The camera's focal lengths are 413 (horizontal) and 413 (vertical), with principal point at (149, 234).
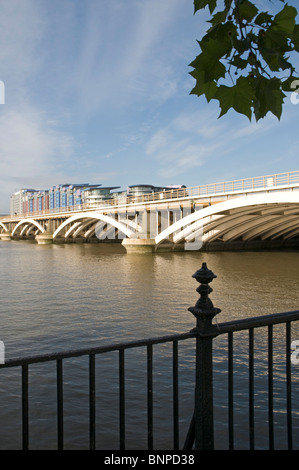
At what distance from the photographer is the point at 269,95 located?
66.6 inches

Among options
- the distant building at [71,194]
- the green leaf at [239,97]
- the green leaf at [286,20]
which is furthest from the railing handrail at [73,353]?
the distant building at [71,194]

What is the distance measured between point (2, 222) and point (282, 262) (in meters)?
77.7

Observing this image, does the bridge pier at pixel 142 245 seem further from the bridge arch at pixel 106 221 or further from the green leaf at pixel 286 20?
the green leaf at pixel 286 20

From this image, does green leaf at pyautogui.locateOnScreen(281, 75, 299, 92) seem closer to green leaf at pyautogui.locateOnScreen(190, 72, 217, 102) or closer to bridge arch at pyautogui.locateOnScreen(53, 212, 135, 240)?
green leaf at pyautogui.locateOnScreen(190, 72, 217, 102)

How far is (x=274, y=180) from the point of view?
86.2ft

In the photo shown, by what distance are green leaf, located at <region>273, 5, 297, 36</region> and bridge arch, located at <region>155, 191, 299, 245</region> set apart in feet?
77.9

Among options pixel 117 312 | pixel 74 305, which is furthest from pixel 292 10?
pixel 74 305

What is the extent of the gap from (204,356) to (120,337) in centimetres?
720

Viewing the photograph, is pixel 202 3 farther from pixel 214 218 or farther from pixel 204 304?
pixel 214 218

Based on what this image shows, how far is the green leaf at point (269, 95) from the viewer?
1683mm

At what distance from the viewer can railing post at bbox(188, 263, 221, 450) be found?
7.60 ft

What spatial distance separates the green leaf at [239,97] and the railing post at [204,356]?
0.95 m
